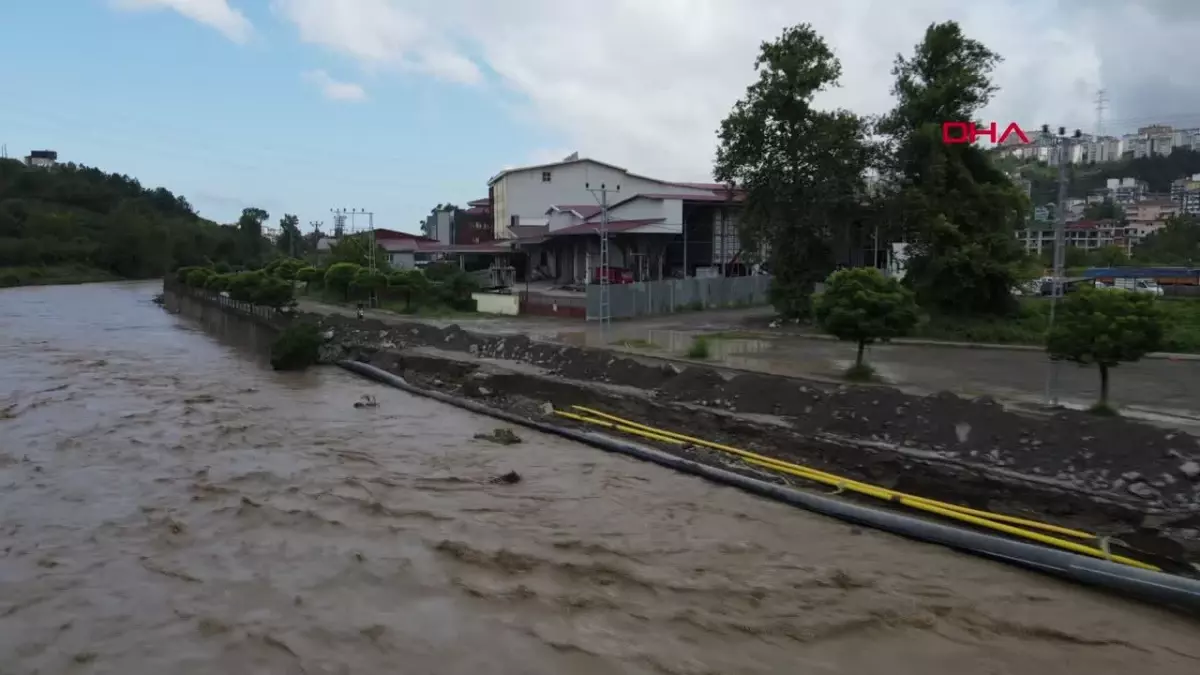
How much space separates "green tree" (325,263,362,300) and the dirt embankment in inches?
1040

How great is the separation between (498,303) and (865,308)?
20995 millimetres

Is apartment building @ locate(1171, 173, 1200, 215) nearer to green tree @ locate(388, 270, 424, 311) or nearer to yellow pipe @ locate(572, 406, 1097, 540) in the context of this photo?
green tree @ locate(388, 270, 424, 311)

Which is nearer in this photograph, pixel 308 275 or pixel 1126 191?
pixel 308 275

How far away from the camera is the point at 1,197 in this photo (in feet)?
298

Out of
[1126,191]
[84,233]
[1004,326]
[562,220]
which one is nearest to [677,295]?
[1004,326]

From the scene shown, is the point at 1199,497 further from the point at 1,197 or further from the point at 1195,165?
the point at 1,197

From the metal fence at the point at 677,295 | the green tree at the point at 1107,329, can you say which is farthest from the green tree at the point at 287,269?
the green tree at the point at 1107,329

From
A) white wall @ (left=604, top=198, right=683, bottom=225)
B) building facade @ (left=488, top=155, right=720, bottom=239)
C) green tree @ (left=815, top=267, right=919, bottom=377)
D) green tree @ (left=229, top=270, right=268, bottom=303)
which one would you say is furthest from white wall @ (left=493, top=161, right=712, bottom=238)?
green tree @ (left=815, top=267, right=919, bottom=377)

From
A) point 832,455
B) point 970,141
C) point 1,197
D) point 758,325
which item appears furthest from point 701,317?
point 1,197

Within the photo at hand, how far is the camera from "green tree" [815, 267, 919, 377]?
1548cm

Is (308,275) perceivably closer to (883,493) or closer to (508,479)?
(508,479)

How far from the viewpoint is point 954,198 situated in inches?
982

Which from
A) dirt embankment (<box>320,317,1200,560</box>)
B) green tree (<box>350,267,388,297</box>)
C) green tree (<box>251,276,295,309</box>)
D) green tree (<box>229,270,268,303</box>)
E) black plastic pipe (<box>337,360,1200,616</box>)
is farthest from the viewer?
green tree (<box>350,267,388,297</box>)

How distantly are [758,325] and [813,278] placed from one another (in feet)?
7.70
